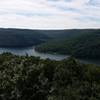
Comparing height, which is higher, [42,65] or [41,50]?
[42,65]

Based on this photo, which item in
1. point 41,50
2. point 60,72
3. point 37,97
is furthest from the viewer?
point 41,50

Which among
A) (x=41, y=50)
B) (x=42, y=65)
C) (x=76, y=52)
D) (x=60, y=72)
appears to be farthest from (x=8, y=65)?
(x=41, y=50)

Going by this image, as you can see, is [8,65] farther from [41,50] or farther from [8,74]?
[41,50]

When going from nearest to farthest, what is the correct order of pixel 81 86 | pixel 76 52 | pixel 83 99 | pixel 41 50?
pixel 83 99
pixel 81 86
pixel 76 52
pixel 41 50

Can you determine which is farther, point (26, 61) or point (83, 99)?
point (26, 61)

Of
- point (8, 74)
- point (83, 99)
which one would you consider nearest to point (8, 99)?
point (8, 74)

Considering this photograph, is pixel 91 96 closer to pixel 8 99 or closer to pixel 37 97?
pixel 37 97
